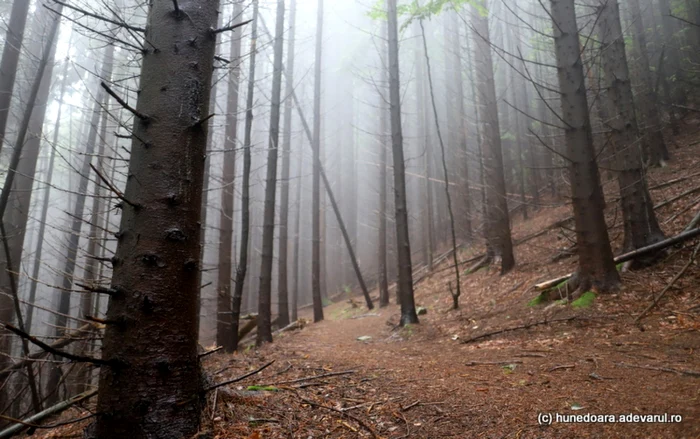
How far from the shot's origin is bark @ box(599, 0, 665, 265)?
21.1 ft

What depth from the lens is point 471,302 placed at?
373 inches

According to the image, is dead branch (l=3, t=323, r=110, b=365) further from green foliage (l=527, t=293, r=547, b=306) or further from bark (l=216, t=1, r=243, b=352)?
green foliage (l=527, t=293, r=547, b=306)

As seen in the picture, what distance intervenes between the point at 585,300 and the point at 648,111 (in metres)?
9.71

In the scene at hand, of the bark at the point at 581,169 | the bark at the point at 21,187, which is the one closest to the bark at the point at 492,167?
the bark at the point at 581,169

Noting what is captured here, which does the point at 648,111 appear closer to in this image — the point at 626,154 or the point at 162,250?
the point at 626,154

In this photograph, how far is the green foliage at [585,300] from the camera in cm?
547

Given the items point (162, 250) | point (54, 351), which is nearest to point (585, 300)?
point (162, 250)

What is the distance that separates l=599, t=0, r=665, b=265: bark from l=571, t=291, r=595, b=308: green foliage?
1.30 meters

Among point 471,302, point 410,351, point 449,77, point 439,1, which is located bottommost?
point 410,351

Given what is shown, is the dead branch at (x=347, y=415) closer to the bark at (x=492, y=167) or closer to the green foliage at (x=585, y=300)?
the green foliage at (x=585, y=300)

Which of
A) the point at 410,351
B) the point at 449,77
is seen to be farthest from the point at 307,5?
the point at 410,351

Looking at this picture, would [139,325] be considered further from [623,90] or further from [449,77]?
[449,77]

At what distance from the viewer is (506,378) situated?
11.5 feet

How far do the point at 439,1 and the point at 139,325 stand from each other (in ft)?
29.9
